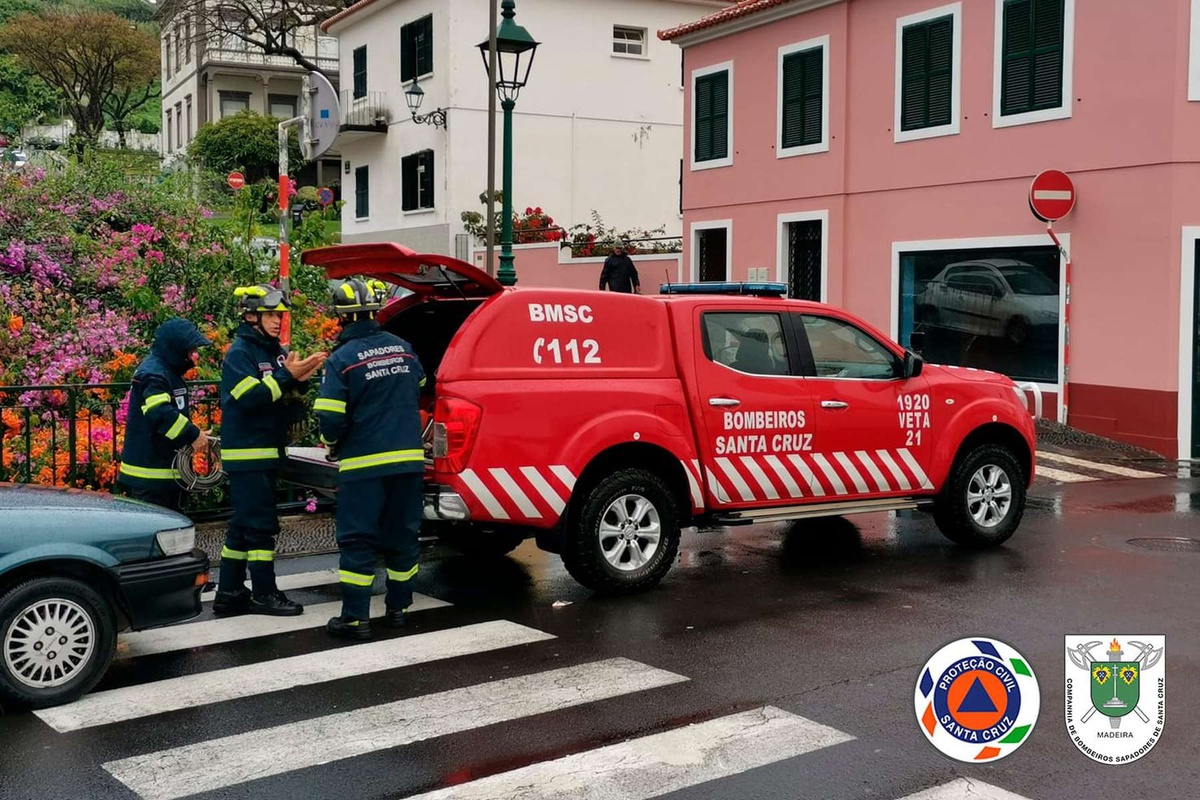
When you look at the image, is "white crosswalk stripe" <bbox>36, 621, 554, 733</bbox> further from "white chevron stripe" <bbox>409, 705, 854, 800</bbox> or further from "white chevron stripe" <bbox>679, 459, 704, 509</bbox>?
"white chevron stripe" <bbox>409, 705, 854, 800</bbox>

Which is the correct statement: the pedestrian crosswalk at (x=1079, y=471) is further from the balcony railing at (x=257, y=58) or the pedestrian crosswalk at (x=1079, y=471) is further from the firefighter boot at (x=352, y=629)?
the balcony railing at (x=257, y=58)

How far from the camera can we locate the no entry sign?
16.5m

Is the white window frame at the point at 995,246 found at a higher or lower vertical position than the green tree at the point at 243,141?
lower

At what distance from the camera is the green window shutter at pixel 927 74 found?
18.6 m

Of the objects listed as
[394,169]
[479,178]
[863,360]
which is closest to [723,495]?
[863,360]

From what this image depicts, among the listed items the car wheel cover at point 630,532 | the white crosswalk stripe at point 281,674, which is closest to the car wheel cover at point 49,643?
the white crosswalk stripe at point 281,674

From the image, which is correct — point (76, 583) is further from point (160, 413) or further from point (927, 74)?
point (927, 74)

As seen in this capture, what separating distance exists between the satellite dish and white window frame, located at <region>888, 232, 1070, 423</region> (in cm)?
977

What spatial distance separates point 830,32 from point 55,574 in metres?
17.1

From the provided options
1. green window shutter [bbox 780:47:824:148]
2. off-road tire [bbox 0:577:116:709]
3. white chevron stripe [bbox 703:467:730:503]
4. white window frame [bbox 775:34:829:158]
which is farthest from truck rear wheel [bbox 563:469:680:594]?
green window shutter [bbox 780:47:824:148]

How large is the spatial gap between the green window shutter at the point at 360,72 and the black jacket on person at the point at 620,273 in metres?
14.3

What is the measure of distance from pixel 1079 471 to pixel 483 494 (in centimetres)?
902

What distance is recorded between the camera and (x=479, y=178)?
32.5 metres

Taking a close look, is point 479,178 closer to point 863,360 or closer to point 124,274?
point 124,274
